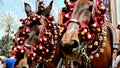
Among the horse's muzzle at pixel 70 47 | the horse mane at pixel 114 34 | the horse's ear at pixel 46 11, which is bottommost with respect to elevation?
the horse's muzzle at pixel 70 47

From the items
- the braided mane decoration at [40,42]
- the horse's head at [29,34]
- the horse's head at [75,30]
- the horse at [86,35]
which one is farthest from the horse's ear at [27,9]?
the horse's head at [75,30]

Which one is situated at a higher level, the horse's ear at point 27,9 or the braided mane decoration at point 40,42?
the horse's ear at point 27,9

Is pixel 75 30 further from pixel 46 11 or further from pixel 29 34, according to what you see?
pixel 46 11

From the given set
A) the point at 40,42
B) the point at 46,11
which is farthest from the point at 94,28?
the point at 46,11

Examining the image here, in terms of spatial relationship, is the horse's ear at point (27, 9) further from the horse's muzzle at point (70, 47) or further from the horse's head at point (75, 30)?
the horse's muzzle at point (70, 47)

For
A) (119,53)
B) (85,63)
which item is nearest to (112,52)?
(119,53)

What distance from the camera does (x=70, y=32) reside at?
3.22 metres

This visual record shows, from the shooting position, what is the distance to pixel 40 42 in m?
4.50

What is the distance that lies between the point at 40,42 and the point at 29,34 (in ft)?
0.71

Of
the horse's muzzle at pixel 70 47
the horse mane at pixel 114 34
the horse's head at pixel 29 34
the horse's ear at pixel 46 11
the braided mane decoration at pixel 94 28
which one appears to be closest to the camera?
the horse's muzzle at pixel 70 47

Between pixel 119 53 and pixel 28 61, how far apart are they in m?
1.21

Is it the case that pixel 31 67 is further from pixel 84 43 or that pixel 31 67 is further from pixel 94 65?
pixel 84 43

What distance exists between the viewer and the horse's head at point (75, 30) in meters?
3.11

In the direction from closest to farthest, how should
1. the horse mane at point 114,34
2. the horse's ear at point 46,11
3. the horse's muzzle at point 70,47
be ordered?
1. the horse's muzzle at point 70,47
2. the horse mane at point 114,34
3. the horse's ear at point 46,11
